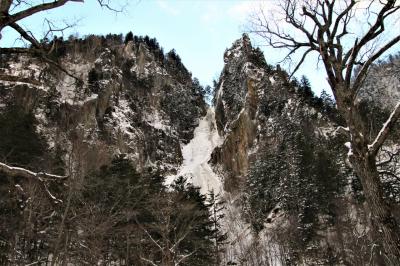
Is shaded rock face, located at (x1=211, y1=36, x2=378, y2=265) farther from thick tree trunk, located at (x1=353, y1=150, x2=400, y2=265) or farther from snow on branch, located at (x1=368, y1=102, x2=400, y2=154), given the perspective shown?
thick tree trunk, located at (x1=353, y1=150, x2=400, y2=265)

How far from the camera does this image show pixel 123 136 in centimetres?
6781

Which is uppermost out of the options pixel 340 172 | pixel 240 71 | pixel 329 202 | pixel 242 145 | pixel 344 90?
pixel 240 71

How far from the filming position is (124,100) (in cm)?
7706

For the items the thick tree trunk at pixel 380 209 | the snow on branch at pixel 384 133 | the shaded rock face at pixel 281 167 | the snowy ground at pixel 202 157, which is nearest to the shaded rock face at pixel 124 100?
the snowy ground at pixel 202 157

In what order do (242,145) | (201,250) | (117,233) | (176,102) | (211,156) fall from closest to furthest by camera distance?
1. (117,233)
2. (201,250)
3. (242,145)
4. (211,156)
5. (176,102)

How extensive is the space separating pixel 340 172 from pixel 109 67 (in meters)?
51.5

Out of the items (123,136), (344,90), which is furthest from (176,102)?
(344,90)

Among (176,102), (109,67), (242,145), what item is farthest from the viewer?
(176,102)

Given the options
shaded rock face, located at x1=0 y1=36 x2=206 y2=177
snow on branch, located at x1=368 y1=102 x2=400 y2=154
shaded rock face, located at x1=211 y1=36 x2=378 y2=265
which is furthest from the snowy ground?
snow on branch, located at x1=368 y1=102 x2=400 y2=154

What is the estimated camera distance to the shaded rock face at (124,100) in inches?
2483

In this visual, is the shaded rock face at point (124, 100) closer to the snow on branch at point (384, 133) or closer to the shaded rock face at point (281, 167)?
the shaded rock face at point (281, 167)

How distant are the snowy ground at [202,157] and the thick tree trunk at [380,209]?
172 feet

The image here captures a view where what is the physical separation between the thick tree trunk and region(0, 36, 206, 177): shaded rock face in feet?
159

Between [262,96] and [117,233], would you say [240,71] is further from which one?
[117,233]
